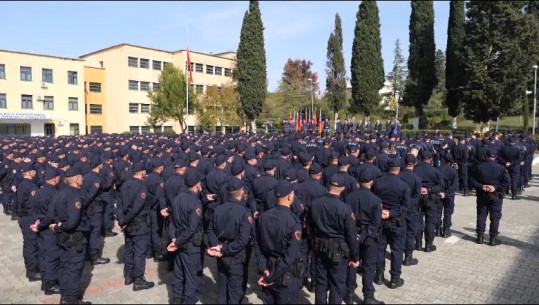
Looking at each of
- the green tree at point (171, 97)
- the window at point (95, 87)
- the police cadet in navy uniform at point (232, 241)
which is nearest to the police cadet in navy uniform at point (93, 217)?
the police cadet in navy uniform at point (232, 241)

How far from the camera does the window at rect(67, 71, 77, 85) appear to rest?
142 ft

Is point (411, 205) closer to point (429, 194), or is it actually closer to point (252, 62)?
point (429, 194)

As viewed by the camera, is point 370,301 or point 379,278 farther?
point 379,278

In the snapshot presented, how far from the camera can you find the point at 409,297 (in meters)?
5.83

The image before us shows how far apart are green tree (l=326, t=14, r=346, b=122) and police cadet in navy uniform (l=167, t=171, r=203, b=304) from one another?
1864 inches

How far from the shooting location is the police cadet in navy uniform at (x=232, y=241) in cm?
478

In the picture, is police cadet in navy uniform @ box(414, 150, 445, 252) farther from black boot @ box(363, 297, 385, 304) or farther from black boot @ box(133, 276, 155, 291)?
black boot @ box(133, 276, 155, 291)

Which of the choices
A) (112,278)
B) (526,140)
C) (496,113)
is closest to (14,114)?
(112,278)

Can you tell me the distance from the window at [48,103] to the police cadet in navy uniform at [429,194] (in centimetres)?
4383

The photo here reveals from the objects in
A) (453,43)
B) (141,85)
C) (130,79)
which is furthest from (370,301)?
(141,85)

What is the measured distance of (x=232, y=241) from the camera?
4.83 metres

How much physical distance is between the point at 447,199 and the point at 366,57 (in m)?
35.3

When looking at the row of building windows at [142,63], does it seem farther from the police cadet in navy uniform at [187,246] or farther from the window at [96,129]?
the police cadet in navy uniform at [187,246]

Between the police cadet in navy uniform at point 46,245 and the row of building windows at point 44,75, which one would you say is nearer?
the police cadet in navy uniform at point 46,245
